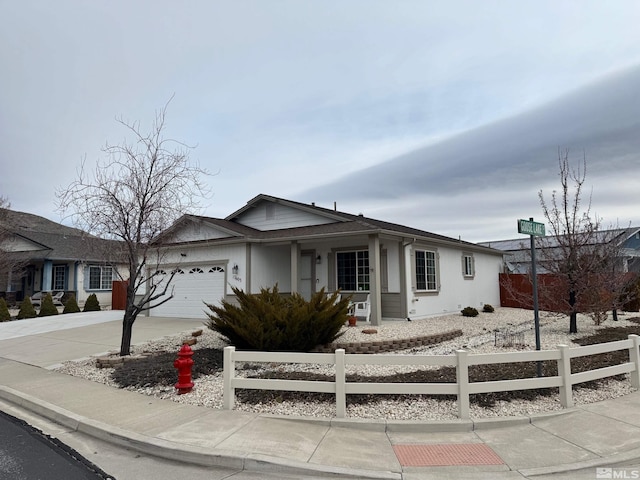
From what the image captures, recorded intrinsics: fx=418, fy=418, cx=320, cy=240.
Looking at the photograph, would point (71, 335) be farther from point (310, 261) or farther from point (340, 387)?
point (340, 387)

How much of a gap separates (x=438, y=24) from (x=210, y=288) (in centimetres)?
1172

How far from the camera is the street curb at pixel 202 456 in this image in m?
3.89

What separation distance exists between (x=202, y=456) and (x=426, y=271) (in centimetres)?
1250

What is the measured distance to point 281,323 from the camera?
8.36m

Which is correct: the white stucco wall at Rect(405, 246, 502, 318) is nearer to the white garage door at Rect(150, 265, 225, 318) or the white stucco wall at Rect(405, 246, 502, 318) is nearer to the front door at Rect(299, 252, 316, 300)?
the front door at Rect(299, 252, 316, 300)

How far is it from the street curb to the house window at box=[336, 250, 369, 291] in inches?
410

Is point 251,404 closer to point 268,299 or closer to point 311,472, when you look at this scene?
point 311,472

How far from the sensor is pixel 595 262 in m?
10.9

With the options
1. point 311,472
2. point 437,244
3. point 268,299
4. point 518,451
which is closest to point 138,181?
point 268,299

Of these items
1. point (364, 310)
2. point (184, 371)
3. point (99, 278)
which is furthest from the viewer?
point (99, 278)

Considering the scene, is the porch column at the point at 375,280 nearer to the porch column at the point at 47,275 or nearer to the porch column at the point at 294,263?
the porch column at the point at 294,263

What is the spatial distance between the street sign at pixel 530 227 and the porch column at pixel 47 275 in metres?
27.0

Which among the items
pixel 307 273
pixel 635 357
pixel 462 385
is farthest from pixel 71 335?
pixel 635 357

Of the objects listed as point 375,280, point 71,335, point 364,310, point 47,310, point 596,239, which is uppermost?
point 596,239
